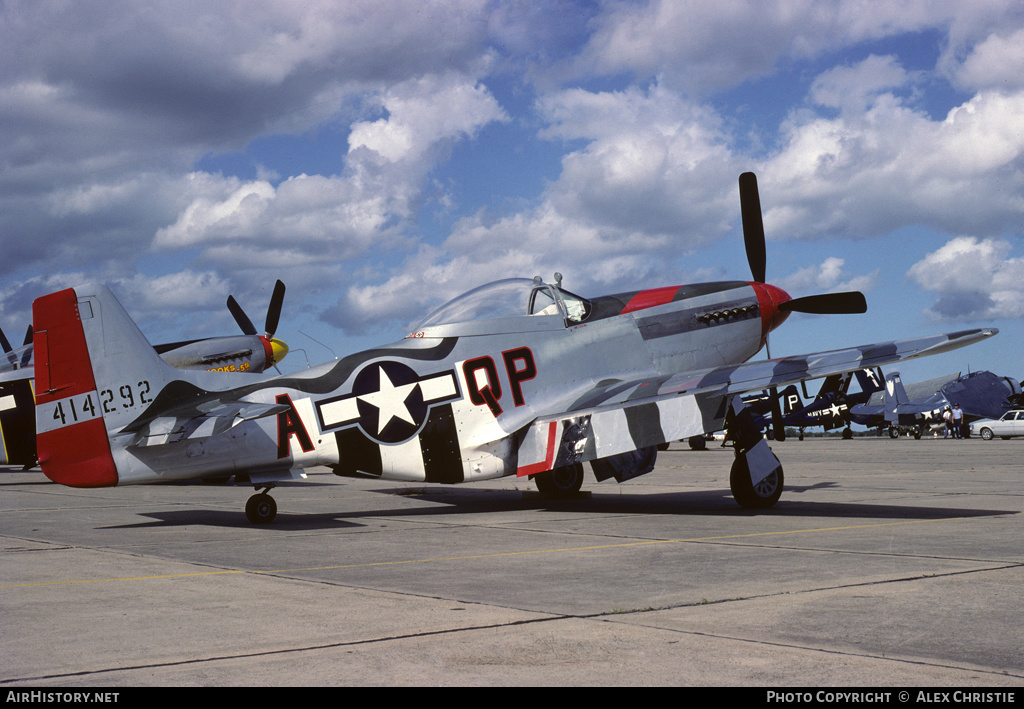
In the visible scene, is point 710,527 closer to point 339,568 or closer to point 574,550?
point 574,550

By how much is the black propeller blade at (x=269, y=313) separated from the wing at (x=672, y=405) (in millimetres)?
16844

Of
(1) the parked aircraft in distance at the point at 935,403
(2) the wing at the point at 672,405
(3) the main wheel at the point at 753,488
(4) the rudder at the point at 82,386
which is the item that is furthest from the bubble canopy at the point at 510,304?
(1) the parked aircraft in distance at the point at 935,403

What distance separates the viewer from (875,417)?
58375mm

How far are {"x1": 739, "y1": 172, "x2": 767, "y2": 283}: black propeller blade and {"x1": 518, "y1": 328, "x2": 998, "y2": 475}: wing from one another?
4.13 metres

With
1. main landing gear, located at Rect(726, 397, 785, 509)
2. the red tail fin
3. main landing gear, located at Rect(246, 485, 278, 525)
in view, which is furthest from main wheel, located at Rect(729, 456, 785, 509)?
the red tail fin

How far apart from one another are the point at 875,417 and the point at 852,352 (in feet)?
165

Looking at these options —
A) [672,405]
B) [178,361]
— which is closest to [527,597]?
[672,405]

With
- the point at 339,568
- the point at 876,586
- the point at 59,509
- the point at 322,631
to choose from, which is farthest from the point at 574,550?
the point at 59,509

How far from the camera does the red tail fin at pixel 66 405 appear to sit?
10.9 meters

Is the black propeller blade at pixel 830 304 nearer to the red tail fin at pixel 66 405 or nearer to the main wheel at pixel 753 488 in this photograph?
the main wheel at pixel 753 488

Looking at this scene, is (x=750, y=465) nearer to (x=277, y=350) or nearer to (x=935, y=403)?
(x=277, y=350)

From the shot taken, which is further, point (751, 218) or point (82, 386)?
point (751, 218)

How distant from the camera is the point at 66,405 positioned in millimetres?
10984

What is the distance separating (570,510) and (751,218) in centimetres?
617
